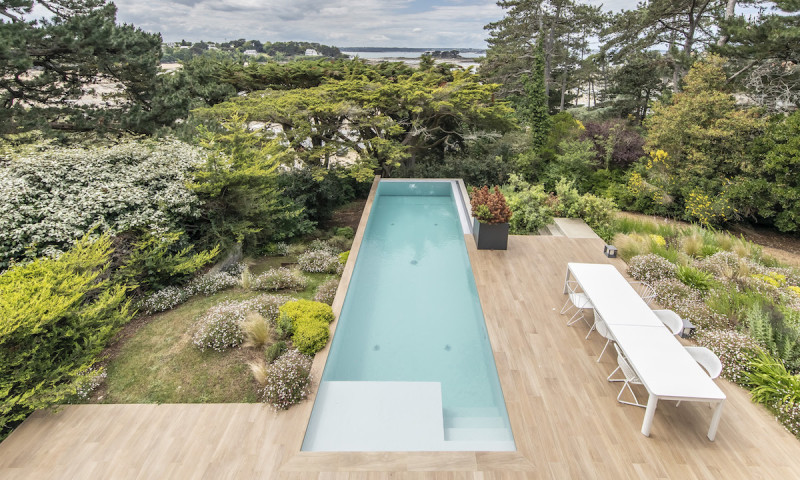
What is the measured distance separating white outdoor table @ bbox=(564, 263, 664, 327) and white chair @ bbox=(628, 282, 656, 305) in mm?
630

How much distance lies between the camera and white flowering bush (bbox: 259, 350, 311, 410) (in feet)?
13.1

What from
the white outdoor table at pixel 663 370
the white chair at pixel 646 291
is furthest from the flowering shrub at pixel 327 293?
the white chair at pixel 646 291

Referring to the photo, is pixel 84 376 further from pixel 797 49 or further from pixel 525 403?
pixel 797 49

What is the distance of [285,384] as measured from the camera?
407 centimetres

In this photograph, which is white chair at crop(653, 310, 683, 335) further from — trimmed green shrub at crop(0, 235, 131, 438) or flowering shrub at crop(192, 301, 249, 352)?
trimmed green shrub at crop(0, 235, 131, 438)

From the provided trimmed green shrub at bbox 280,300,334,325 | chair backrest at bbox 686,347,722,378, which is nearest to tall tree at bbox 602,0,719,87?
chair backrest at bbox 686,347,722,378

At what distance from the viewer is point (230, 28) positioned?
1001 inches

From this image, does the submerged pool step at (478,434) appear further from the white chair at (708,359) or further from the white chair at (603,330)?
the white chair at (708,359)

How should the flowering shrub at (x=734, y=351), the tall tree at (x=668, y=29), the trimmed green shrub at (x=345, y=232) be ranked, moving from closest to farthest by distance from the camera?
the flowering shrub at (x=734, y=351)
the trimmed green shrub at (x=345, y=232)
the tall tree at (x=668, y=29)

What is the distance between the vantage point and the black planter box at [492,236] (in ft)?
23.7

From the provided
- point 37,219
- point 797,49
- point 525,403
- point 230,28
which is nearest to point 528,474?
point 525,403

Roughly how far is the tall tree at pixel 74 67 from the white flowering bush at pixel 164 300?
21.4 ft

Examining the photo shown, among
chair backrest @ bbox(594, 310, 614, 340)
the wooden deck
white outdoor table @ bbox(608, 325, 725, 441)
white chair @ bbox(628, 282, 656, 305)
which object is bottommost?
the wooden deck

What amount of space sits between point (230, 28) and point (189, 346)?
26274 millimetres
